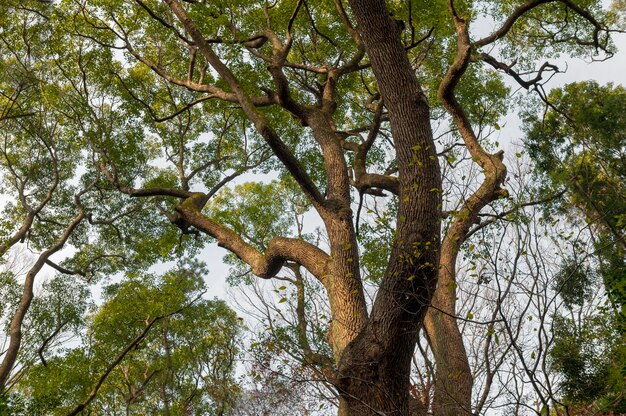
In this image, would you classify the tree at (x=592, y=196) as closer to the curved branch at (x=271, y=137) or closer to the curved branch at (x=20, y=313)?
the curved branch at (x=271, y=137)

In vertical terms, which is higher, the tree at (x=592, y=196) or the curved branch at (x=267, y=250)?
the tree at (x=592, y=196)

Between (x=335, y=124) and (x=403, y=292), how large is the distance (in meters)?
5.27

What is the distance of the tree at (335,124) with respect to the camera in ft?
11.6

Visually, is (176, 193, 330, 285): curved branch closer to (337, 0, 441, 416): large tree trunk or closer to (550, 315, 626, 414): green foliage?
(337, 0, 441, 416): large tree trunk

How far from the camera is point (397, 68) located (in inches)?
149

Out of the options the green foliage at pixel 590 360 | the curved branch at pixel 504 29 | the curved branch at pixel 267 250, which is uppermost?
the curved branch at pixel 504 29

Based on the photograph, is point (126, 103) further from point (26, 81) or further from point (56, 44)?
point (26, 81)

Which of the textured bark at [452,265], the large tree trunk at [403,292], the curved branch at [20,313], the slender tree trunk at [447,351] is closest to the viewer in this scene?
the large tree trunk at [403,292]

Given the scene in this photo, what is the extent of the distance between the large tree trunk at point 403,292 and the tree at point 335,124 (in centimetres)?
1

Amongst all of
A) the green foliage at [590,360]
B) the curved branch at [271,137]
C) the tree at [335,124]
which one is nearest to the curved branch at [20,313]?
the tree at [335,124]

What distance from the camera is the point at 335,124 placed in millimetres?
8195

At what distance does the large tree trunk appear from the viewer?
3420mm

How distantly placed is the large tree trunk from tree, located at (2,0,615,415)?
0.03ft

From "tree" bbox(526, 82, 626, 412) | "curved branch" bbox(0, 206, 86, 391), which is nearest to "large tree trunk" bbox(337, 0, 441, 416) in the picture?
"tree" bbox(526, 82, 626, 412)
